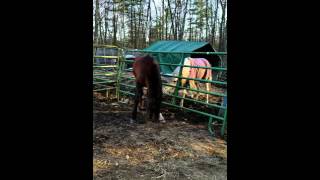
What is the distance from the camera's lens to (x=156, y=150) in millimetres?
3098

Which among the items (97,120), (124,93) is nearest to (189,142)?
(97,120)

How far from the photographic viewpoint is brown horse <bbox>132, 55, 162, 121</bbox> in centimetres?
388

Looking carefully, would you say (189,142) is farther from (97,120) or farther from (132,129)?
(97,120)

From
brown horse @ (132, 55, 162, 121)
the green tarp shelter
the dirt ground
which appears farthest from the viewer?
the green tarp shelter

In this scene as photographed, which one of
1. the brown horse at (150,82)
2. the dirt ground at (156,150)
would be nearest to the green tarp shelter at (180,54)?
the brown horse at (150,82)

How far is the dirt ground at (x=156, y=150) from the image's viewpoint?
252cm

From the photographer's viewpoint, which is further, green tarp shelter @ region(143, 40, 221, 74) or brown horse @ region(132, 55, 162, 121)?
green tarp shelter @ region(143, 40, 221, 74)

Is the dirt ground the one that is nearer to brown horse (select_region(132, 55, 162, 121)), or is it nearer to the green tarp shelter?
brown horse (select_region(132, 55, 162, 121))

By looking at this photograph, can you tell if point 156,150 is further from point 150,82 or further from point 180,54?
point 180,54

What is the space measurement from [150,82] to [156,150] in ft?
4.02

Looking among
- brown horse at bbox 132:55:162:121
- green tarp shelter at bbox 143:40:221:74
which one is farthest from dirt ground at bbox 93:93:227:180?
green tarp shelter at bbox 143:40:221:74

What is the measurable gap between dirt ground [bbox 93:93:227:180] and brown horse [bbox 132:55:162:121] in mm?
291
